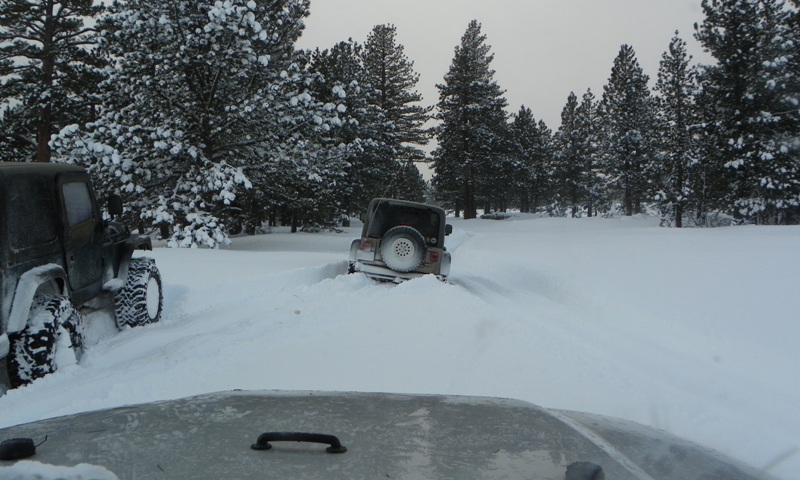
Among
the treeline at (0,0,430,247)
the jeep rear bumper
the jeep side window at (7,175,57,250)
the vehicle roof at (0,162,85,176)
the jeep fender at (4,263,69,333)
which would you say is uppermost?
the treeline at (0,0,430,247)

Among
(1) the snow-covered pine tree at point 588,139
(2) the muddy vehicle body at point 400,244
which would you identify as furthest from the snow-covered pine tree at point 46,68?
(1) the snow-covered pine tree at point 588,139

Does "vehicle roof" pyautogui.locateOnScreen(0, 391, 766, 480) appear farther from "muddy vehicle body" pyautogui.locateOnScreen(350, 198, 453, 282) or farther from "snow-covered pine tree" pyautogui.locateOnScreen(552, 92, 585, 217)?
"snow-covered pine tree" pyautogui.locateOnScreen(552, 92, 585, 217)

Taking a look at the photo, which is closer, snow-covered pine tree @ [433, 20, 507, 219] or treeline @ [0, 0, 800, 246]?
treeline @ [0, 0, 800, 246]

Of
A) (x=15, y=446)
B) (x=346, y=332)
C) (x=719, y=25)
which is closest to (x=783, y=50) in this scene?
(x=719, y=25)

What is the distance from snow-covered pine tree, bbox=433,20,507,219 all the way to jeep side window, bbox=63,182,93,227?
44.7 m

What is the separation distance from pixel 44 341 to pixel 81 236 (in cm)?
200

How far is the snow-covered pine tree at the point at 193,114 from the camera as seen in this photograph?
17797 millimetres

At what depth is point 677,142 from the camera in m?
41.7

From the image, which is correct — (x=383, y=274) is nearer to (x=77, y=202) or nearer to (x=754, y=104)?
(x=77, y=202)

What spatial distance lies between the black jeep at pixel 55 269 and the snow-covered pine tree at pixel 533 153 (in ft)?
202

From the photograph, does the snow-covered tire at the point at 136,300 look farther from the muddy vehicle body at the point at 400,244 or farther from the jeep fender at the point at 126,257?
the muddy vehicle body at the point at 400,244

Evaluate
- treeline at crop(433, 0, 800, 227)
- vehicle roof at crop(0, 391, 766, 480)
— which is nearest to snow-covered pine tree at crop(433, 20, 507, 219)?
treeline at crop(433, 0, 800, 227)

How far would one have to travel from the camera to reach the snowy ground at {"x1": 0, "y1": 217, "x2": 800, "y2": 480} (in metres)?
5.02

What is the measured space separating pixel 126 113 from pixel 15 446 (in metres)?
19.1
